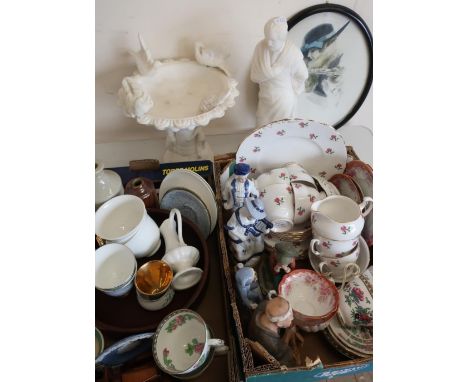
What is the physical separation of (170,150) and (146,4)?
447mm

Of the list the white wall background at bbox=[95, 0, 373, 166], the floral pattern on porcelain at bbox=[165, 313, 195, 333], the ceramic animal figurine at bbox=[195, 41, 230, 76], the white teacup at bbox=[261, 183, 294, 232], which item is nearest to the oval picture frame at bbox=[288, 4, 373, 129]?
the white wall background at bbox=[95, 0, 373, 166]

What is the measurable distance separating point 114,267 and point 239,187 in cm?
38

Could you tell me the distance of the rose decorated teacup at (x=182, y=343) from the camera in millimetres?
706

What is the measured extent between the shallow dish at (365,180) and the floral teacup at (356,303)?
0.38 feet

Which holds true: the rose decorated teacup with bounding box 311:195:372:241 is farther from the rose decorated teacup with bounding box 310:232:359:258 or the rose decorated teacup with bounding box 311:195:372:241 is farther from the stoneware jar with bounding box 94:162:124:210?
the stoneware jar with bounding box 94:162:124:210

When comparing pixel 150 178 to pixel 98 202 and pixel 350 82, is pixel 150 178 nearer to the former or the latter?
pixel 98 202

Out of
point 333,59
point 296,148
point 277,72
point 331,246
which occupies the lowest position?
point 331,246

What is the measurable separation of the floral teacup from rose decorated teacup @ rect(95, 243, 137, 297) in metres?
0.50

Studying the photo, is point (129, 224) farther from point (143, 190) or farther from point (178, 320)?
point (178, 320)

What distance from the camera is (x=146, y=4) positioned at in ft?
3.26

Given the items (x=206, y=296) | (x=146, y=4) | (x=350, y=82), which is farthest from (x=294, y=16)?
(x=206, y=296)

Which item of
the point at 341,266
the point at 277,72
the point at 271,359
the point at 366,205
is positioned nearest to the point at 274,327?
the point at 271,359

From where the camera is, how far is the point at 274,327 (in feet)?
2.30

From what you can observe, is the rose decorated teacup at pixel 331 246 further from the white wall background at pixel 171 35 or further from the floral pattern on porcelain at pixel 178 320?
the white wall background at pixel 171 35
